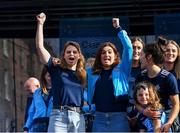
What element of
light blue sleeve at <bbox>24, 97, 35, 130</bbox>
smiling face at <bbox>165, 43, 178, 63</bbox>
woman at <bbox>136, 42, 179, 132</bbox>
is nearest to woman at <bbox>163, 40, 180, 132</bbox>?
smiling face at <bbox>165, 43, 178, 63</bbox>

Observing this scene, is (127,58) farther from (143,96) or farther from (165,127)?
(165,127)

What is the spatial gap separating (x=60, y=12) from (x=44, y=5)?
0.45m

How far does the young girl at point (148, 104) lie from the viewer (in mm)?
5203

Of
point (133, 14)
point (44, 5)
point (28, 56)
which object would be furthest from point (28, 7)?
point (133, 14)

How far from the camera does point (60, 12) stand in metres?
10.1

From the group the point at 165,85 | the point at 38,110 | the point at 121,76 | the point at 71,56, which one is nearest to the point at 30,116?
the point at 38,110

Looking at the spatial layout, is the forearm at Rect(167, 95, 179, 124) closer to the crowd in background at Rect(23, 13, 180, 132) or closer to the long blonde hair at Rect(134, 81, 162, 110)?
the crowd in background at Rect(23, 13, 180, 132)

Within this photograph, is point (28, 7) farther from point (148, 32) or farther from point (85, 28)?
point (148, 32)

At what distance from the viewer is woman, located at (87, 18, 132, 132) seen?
5.30 meters

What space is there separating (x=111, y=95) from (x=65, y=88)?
422 mm

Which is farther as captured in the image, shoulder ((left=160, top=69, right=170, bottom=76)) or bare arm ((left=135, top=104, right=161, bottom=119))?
shoulder ((left=160, top=69, right=170, bottom=76))

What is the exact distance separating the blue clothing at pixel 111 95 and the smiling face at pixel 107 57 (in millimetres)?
59

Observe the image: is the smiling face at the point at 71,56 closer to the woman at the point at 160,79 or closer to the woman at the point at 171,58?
the woman at the point at 160,79

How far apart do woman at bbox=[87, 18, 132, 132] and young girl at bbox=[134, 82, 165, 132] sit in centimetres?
12
